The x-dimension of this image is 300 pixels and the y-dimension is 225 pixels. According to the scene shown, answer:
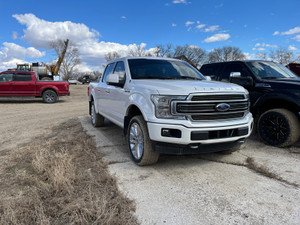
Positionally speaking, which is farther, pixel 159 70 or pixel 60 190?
pixel 159 70

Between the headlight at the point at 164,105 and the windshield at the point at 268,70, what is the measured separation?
299 centimetres

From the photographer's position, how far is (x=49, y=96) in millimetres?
14555

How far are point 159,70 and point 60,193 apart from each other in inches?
107

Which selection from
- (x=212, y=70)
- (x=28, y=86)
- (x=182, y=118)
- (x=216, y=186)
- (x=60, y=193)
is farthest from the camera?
(x=28, y=86)

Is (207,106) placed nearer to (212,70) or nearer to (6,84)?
(212,70)

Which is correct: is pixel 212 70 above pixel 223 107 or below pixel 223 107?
above

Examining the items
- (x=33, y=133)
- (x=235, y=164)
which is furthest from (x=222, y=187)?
(x=33, y=133)

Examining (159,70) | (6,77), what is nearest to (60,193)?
(159,70)

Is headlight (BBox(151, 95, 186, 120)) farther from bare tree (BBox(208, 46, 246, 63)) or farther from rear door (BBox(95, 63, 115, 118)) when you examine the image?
bare tree (BBox(208, 46, 246, 63))

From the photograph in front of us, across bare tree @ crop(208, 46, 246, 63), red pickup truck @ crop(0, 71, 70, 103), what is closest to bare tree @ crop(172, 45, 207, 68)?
bare tree @ crop(208, 46, 246, 63)

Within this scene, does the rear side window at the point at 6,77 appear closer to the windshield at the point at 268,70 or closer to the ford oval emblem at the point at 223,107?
the windshield at the point at 268,70

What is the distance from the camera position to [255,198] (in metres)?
2.71

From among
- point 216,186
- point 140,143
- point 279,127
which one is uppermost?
point 279,127

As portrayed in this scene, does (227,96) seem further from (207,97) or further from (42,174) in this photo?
(42,174)
